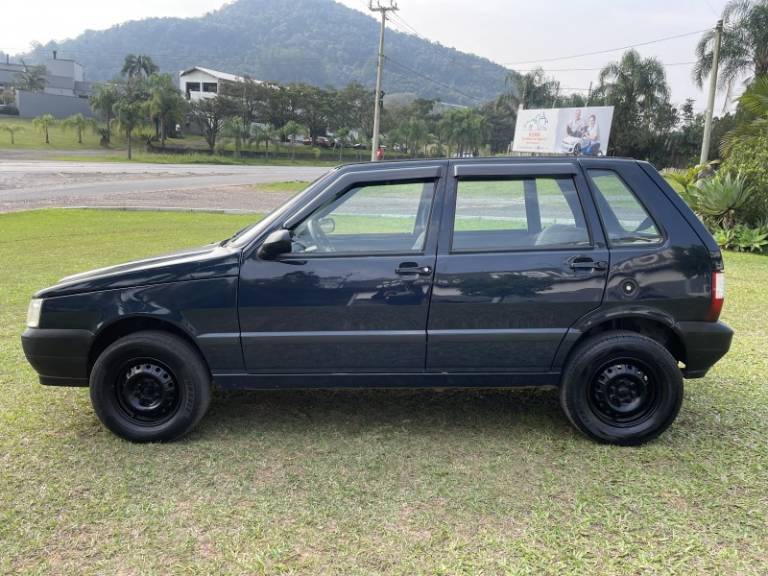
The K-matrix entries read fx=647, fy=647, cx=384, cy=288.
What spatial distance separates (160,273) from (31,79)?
344 ft

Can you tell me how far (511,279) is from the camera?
3.91 metres

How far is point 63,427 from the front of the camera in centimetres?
428

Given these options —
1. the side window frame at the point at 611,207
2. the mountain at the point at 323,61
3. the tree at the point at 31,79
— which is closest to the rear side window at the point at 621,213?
the side window frame at the point at 611,207

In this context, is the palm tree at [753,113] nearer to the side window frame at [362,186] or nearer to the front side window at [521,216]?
the front side window at [521,216]

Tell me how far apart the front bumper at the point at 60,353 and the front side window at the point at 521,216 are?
237cm

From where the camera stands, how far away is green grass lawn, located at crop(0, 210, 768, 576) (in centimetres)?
291

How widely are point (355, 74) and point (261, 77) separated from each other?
23878 millimetres

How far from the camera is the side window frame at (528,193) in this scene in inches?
156

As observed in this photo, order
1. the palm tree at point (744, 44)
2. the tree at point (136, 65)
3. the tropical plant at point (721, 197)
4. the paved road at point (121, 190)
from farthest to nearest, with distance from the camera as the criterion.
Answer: the tree at point (136, 65), the palm tree at point (744, 44), the paved road at point (121, 190), the tropical plant at point (721, 197)

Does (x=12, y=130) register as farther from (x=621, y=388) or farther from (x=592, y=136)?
(x=621, y=388)

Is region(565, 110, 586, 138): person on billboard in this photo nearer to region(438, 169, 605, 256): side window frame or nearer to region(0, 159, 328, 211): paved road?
region(0, 159, 328, 211): paved road

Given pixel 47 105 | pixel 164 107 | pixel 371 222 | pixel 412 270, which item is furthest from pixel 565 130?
pixel 47 105

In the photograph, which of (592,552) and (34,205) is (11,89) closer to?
(34,205)

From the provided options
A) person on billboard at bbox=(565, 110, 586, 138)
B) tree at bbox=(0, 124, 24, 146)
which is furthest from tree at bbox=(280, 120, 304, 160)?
person on billboard at bbox=(565, 110, 586, 138)
